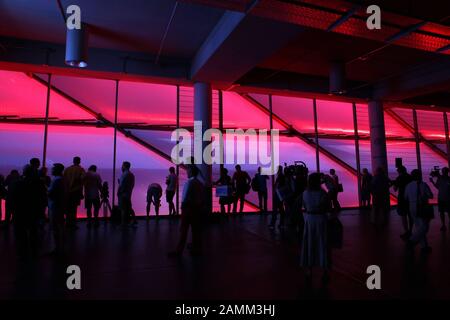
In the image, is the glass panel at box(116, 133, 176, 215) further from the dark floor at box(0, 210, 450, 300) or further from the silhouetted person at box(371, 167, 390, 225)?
the silhouetted person at box(371, 167, 390, 225)

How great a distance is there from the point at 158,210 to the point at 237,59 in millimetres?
4928

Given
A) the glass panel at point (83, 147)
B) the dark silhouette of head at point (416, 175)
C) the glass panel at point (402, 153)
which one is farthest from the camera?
the glass panel at point (402, 153)

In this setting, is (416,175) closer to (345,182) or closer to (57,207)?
(57,207)

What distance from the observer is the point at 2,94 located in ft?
28.1

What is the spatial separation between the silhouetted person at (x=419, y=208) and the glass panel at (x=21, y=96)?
30.7 ft

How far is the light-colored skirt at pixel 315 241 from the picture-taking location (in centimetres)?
343

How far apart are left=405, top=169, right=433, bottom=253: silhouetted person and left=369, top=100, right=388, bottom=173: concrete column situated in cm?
681

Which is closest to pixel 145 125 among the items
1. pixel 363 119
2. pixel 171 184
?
pixel 171 184

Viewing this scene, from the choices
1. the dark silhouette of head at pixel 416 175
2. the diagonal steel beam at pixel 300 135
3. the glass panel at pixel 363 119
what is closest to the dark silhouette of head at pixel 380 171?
the dark silhouette of head at pixel 416 175

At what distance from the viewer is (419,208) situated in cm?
499

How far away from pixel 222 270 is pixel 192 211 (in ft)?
3.71

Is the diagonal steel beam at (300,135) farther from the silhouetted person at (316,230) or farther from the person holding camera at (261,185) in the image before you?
the silhouetted person at (316,230)

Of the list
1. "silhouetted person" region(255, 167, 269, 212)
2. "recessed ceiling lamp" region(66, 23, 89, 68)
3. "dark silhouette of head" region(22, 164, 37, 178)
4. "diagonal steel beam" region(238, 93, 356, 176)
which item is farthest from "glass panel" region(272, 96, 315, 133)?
"dark silhouette of head" region(22, 164, 37, 178)

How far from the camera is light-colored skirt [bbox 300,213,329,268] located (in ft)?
11.3
